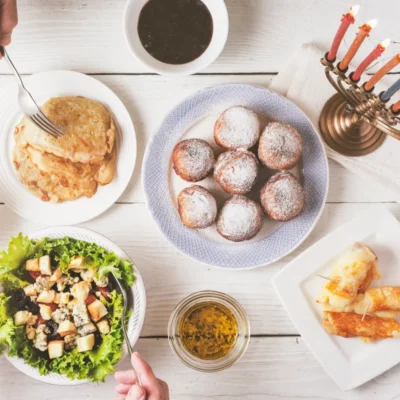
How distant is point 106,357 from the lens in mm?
1537

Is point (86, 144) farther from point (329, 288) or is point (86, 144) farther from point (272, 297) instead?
point (329, 288)

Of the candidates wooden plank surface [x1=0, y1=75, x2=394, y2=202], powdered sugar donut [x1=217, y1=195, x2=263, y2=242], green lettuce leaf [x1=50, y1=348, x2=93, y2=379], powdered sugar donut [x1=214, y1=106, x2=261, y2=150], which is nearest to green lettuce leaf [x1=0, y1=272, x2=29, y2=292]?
green lettuce leaf [x1=50, y1=348, x2=93, y2=379]

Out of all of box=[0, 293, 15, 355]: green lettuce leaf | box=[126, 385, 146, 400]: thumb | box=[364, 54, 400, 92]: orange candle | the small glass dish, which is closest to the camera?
box=[364, 54, 400, 92]: orange candle

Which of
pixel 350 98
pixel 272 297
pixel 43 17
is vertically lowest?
pixel 272 297

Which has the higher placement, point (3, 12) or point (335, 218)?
point (3, 12)

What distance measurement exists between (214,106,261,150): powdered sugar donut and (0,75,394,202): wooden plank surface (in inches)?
6.9

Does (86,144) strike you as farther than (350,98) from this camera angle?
Yes

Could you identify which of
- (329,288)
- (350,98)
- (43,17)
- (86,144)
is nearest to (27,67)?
(43,17)

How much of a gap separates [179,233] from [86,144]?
396 mm

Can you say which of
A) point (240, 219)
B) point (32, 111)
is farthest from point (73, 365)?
point (32, 111)

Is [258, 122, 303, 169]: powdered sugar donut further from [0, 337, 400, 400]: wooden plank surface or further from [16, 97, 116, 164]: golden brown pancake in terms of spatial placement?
[0, 337, 400, 400]: wooden plank surface

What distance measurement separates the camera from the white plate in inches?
64.5

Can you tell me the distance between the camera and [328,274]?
167 cm

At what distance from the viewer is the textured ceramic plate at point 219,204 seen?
1619 mm
